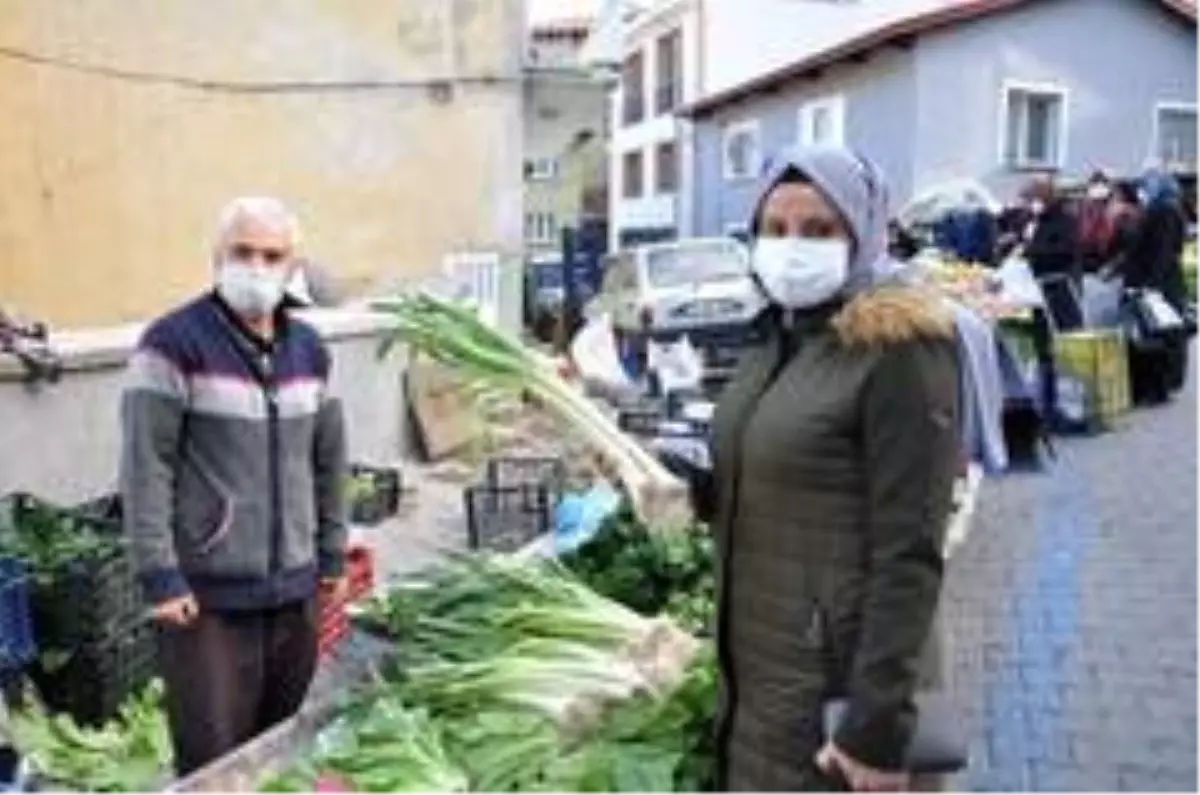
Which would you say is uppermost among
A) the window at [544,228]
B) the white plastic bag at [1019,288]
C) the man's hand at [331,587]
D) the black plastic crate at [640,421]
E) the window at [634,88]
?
the window at [634,88]

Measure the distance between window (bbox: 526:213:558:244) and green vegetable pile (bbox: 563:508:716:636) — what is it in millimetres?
44106

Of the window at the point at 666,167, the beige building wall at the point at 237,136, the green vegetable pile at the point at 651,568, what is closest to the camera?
the green vegetable pile at the point at 651,568

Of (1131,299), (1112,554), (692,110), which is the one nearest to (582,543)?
(1112,554)

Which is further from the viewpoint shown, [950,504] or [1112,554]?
[1112,554]

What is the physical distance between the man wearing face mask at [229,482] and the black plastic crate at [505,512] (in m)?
3.63

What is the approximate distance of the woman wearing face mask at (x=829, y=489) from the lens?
120 inches

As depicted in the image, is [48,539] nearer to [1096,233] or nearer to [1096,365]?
[1096,365]

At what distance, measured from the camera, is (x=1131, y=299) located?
14711 mm

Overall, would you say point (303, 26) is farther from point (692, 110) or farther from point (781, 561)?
point (692, 110)

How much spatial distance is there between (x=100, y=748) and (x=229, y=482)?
5.03 ft

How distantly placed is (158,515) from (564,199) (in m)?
46.3

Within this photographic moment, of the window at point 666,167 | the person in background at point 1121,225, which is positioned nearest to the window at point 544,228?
the window at point 666,167

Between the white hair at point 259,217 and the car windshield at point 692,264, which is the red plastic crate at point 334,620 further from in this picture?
the car windshield at point 692,264

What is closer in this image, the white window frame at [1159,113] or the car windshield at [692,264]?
the car windshield at [692,264]
